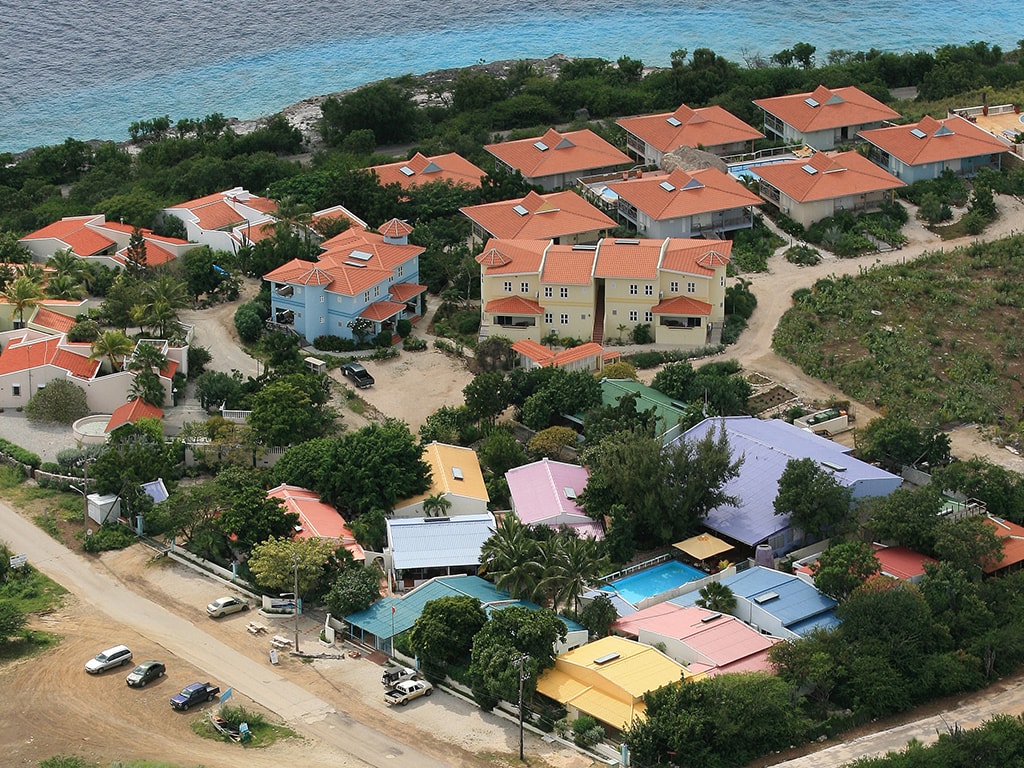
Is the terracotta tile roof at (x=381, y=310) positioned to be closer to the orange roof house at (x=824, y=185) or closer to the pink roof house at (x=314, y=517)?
the pink roof house at (x=314, y=517)

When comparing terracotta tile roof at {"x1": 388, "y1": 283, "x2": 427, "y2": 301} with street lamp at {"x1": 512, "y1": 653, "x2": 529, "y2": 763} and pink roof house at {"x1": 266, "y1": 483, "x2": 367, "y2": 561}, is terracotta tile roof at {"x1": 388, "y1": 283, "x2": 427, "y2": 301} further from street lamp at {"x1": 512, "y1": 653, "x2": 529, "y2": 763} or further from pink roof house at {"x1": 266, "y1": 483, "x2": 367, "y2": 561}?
street lamp at {"x1": 512, "y1": 653, "x2": 529, "y2": 763}

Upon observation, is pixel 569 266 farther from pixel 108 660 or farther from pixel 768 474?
pixel 108 660

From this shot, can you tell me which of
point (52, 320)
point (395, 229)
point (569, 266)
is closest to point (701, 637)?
point (569, 266)

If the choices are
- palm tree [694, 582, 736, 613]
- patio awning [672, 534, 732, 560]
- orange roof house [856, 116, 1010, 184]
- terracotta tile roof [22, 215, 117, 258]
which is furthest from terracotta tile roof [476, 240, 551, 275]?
orange roof house [856, 116, 1010, 184]

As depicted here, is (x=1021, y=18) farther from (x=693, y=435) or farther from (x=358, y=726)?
(x=358, y=726)

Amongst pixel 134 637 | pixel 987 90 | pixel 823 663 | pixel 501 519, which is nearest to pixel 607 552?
pixel 501 519

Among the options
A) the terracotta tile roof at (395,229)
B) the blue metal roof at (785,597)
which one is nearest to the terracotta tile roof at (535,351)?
the terracotta tile roof at (395,229)

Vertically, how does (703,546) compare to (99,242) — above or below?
below
